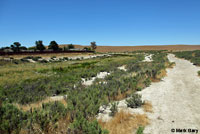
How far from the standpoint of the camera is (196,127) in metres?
4.64

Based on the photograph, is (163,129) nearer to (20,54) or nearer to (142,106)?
(142,106)

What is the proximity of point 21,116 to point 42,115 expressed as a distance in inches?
31.1

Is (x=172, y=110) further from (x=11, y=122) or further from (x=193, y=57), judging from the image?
(x=193, y=57)

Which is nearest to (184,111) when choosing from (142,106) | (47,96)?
(142,106)

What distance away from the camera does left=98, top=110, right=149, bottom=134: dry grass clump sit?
4.47m

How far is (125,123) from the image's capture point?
4.88 m

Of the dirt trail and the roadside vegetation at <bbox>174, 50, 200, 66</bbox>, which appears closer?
the dirt trail

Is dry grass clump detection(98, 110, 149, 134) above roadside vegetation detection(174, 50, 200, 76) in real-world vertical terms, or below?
below

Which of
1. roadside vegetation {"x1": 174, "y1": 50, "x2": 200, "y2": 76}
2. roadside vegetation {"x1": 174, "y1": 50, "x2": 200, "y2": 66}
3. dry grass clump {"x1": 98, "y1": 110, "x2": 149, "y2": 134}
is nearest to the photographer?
dry grass clump {"x1": 98, "y1": 110, "x2": 149, "y2": 134}

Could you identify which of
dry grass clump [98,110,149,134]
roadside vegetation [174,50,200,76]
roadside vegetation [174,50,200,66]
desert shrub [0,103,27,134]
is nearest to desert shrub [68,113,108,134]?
dry grass clump [98,110,149,134]

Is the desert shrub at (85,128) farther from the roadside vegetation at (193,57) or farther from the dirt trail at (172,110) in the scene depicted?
the roadside vegetation at (193,57)

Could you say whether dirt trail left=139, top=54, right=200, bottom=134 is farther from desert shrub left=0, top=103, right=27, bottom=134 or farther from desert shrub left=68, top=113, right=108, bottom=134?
desert shrub left=0, top=103, right=27, bottom=134

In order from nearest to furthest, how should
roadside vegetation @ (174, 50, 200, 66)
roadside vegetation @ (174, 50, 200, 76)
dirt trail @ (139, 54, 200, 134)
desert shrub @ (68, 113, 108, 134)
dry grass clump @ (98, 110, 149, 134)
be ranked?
desert shrub @ (68, 113, 108, 134), dry grass clump @ (98, 110, 149, 134), dirt trail @ (139, 54, 200, 134), roadside vegetation @ (174, 50, 200, 76), roadside vegetation @ (174, 50, 200, 66)

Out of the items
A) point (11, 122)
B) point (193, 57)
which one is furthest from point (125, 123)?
point (193, 57)
